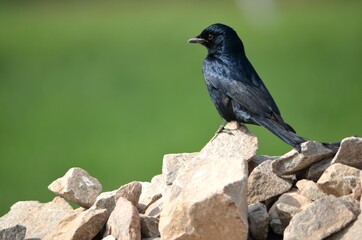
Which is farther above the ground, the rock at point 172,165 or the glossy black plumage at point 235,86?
the glossy black plumage at point 235,86

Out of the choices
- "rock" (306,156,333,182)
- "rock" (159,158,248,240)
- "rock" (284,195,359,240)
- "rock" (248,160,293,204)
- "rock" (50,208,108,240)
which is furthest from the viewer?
"rock" (306,156,333,182)

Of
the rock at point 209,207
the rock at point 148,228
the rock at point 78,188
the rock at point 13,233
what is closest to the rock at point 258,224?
the rock at point 209,207

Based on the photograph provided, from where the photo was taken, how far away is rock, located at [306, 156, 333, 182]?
5.40m

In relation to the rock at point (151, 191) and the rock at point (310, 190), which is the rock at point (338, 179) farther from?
the rock at point (151, 191)

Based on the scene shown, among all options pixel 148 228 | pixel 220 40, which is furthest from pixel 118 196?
pixel 220 40

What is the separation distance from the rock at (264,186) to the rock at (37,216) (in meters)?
1.39

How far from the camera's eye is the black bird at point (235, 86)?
20.0 ft

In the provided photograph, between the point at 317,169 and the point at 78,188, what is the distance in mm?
1655

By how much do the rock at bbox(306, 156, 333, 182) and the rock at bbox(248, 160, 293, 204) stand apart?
0.62 feet

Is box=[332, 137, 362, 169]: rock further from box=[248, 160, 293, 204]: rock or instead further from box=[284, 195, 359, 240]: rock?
box=[284, 195, 359, 240]: rock

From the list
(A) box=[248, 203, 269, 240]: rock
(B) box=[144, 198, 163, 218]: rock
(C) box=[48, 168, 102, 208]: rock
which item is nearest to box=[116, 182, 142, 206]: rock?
(B) box=[144, 198, 163, 218]: rock

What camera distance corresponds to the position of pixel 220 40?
6812 mm

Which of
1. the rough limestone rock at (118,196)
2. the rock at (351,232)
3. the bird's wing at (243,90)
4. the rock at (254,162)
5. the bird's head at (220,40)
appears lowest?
the rock at (351,232)

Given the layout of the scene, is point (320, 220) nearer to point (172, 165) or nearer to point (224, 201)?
point (224, 201)
